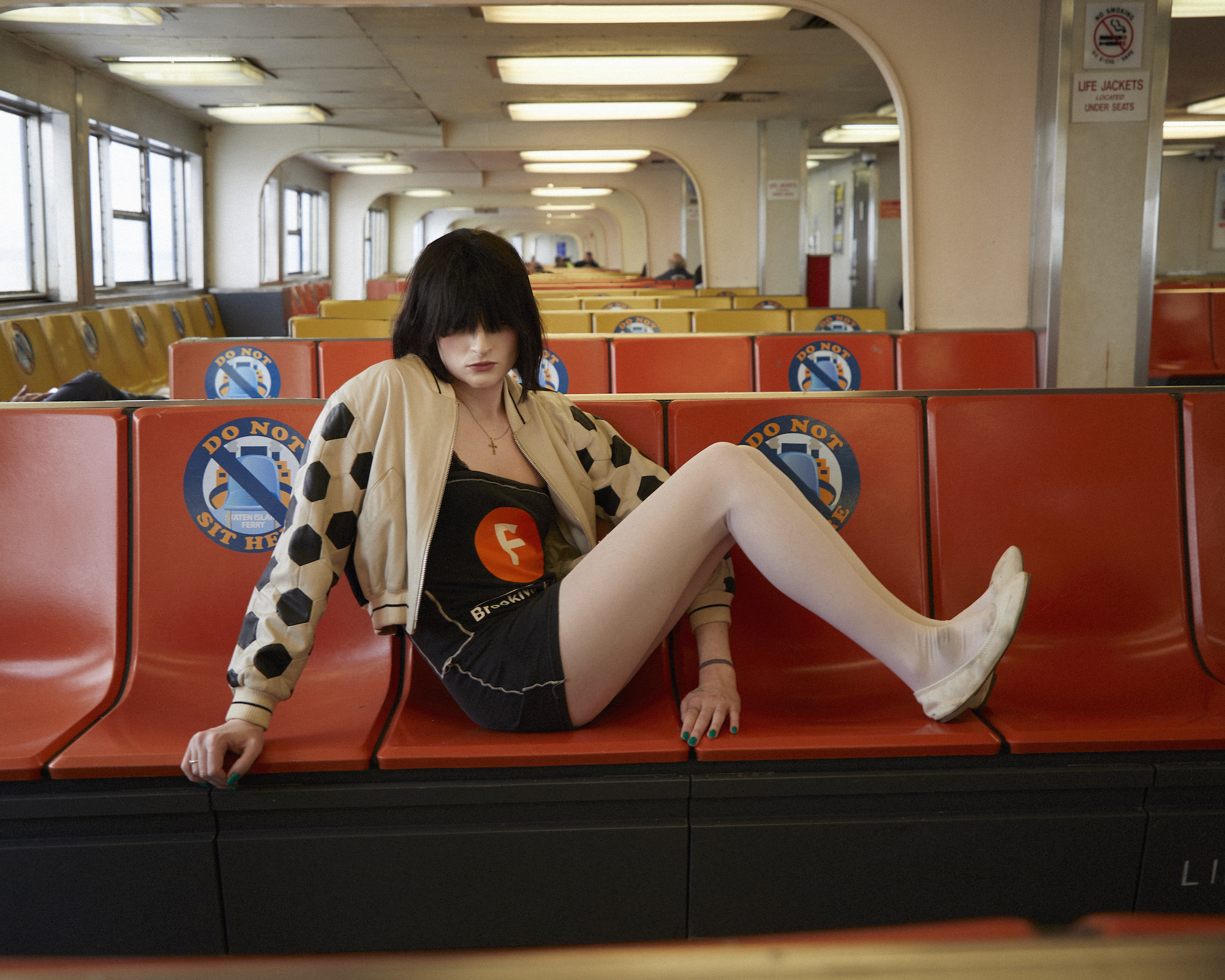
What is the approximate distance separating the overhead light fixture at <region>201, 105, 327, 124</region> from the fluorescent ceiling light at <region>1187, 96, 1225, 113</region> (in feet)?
30.4

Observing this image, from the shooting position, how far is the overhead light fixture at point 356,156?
539 inches

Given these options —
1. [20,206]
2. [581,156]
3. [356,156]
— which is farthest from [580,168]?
[20,206]

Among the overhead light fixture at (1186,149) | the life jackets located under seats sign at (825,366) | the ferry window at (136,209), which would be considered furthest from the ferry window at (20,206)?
the overhead light fixture at (1186,149)

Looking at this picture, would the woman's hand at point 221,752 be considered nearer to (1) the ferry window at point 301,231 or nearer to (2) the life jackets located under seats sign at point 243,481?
(2) the life jackets located under seats sign at point 243,481

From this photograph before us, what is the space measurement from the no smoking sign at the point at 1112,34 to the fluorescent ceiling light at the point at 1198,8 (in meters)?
2.99

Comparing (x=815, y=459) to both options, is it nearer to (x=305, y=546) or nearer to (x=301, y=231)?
(x=305, y=546)

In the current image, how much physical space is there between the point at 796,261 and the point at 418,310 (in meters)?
9.52

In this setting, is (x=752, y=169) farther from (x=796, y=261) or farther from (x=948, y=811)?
(x=948, y=811)

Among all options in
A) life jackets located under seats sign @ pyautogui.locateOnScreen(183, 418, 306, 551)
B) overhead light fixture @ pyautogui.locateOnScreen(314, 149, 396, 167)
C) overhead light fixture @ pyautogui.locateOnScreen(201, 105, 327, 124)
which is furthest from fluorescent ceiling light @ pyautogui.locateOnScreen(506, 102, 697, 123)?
life jackets located under seats sign @ pyautogui.locateOnScreen(183, 418, 306, 551)

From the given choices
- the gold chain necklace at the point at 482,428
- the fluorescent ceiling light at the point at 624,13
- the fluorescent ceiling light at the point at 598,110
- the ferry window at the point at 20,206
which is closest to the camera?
the gold chain necklace at the point at 482,428

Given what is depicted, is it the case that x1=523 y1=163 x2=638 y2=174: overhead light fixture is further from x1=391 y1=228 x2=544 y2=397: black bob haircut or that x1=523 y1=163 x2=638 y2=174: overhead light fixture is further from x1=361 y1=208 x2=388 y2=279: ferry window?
x1=391 y1=228 x2=544 y2=397: black bob haircut

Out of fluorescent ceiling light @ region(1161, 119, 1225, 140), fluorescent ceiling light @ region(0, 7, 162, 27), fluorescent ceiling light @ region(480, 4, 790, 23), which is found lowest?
fluorescent ceiling light @ region(480, 4, 790, 23)

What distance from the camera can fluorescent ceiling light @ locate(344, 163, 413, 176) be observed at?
16203 millimetres

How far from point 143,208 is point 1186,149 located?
1404cm
